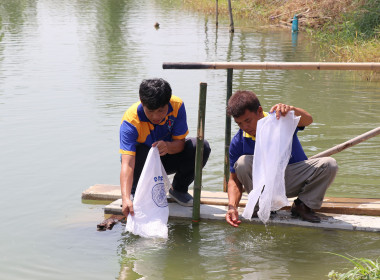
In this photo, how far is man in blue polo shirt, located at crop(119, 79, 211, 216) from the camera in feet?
12.3

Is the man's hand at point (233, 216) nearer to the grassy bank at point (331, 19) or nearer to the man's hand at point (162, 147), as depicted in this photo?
the man's hand at point (162, 147)

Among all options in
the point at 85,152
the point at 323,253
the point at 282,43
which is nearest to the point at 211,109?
the point at 85,152

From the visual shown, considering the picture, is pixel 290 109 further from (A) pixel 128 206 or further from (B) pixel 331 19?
(B) pixel 331 19

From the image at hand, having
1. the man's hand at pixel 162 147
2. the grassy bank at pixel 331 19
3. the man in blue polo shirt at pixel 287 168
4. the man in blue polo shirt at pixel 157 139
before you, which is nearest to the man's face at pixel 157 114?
the man in blue polo shirt at pixel 157 139

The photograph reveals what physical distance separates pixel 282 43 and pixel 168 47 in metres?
2.98

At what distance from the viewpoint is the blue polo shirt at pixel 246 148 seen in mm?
3943

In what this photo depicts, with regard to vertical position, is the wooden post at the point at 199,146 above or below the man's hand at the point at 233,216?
above

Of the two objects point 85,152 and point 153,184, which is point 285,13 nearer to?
point 85,152

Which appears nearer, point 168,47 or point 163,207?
point 163,207

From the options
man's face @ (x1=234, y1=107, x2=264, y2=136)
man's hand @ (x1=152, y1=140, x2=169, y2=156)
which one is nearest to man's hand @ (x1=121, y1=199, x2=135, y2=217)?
man's hand @ (x1=152, y1=140, x2=169, y2=156)

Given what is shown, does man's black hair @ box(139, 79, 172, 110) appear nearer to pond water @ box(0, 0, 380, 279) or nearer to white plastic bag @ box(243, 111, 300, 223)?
white plastic bag @ box(243, 111, 300, 223)

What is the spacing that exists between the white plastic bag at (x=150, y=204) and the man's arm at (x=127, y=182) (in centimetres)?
6

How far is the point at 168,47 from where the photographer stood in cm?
1432

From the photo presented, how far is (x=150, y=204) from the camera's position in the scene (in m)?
3.92
